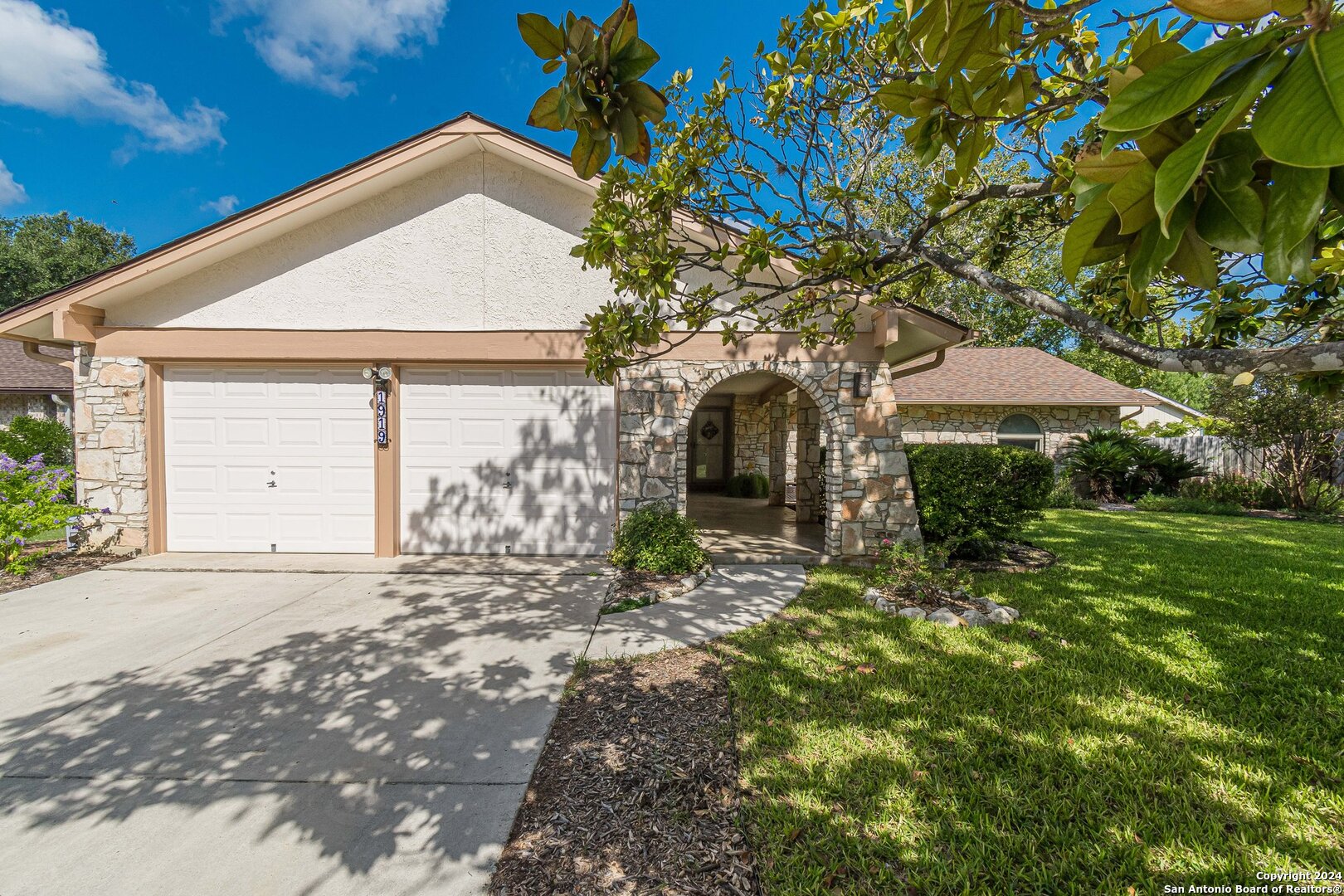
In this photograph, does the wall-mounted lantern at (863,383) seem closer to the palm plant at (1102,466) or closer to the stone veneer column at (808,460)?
the stone veneer column at (808,460)

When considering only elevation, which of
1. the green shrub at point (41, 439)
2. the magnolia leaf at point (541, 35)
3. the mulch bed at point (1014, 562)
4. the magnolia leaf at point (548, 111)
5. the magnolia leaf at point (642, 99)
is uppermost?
the magnolia leaf at point (541, 35)

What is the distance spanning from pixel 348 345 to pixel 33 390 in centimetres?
1245

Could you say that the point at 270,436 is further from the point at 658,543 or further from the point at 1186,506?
the point at 1186,506

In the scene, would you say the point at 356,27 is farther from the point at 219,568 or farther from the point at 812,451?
the point at 812,451

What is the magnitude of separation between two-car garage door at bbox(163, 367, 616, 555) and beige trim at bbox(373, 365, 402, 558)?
92mm

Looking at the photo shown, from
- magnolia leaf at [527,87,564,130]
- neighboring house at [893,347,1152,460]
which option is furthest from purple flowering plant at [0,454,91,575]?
neighboring house at [893,347,1152,460]

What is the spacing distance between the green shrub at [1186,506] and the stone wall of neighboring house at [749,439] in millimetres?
9004

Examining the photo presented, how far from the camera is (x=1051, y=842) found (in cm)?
238

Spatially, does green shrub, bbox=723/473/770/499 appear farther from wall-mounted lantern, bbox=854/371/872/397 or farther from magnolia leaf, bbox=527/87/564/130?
magnolia leaf, bbox=527/87/564/130

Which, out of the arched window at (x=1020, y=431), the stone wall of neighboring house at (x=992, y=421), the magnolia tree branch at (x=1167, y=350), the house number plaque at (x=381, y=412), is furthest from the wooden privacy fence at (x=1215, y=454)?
the house number plaque at (x=381, y=412)

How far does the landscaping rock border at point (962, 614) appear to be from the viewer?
16.1ft

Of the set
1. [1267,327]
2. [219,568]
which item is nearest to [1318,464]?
[1267,327]

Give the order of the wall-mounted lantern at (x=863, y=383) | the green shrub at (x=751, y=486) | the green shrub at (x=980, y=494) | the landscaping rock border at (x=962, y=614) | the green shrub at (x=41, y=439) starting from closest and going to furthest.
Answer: the landscaping rock border at (x=962, y=614)
the green shrub at (x=980, y=494)
the wall-mounted lantern at (x=863, y=383)
the green shrub at (x=41, y=439)
the green shrub at (x=751, y=486)

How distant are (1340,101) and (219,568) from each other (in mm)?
8989
